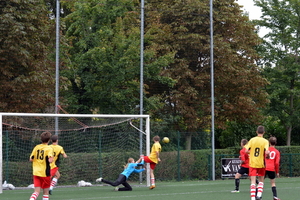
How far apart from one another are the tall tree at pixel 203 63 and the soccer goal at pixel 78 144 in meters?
5.72

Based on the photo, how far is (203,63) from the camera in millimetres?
28219

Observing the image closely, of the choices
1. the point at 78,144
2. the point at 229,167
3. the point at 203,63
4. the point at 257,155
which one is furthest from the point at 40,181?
the point at 203,63

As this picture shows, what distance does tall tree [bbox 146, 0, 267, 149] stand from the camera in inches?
1085

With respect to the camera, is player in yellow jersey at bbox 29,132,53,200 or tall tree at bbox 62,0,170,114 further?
tall tree at bbox 62,0,170,114

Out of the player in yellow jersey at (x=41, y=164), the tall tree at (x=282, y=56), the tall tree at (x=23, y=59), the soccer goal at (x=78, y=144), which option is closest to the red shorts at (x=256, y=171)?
the player in yellow jersey at (x=41, y=164)

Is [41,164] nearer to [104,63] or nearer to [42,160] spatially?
[42,160]

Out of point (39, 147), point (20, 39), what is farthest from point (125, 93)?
point (39, 147)

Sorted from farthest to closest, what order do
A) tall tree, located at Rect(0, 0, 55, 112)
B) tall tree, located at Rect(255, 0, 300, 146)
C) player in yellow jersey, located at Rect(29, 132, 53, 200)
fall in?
tall tree, located at Rect(255, 0, 300, 146) → tall tree, located at Rect(0, 0, 55, 112) → player in yellow jersey, located at Rect(29, 132, 53, 200)

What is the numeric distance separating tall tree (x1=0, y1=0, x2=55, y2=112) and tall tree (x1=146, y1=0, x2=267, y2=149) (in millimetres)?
6510

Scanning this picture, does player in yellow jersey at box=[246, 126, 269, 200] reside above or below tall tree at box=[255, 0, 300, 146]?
below

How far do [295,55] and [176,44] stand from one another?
29.6 ft

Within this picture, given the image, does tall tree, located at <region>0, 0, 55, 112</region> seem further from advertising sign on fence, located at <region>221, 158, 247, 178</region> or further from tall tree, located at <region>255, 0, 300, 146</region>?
tall tree, located at <region>255, 0, 300, 146</region>

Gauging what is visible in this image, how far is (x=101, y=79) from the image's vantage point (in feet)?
77.3

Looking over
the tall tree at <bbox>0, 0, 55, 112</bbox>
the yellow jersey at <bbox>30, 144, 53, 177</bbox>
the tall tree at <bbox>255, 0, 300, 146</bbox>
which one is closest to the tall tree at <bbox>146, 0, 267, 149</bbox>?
the tall tree at <bbox>255, 0, 300, 146</bbox>
